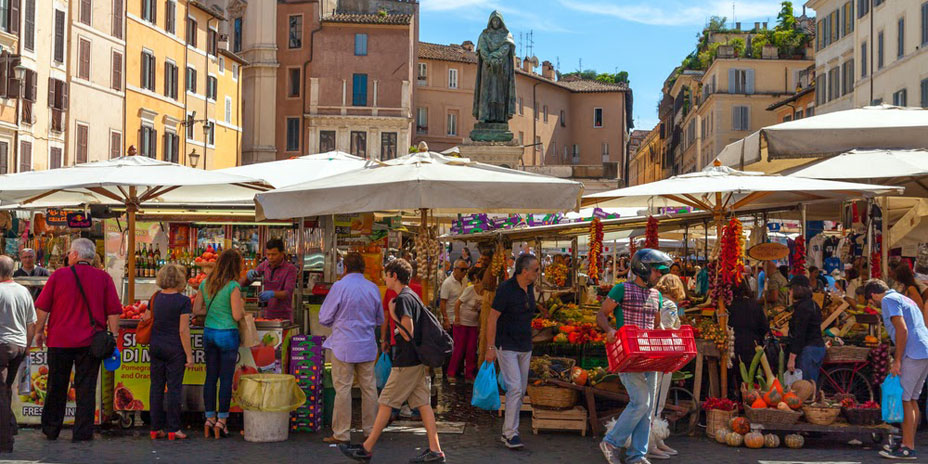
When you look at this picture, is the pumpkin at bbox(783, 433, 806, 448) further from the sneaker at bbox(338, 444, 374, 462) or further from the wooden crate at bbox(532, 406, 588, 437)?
the sneaker at bbox(338, 444, 374, 462)

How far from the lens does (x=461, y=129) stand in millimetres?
68312

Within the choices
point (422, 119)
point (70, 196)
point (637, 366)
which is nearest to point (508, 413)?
point (637, 366)

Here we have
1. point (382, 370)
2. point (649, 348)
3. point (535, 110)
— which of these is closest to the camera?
point (649, 348)

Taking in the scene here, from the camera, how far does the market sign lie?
60.8 feet

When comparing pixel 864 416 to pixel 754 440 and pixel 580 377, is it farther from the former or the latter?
pixel 580 377

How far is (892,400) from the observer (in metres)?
9.11

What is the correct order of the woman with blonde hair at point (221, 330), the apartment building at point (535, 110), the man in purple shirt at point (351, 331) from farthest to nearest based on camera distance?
1. the apartment building at point (535, 110)
2. the woman with blonde hair at point (221, 330)
3. the man in purple shirt at point (351, 331)

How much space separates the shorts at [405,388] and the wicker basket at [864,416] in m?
3.93

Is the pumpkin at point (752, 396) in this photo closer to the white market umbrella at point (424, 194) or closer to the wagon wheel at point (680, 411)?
the wagon wheel at point (680, 411)

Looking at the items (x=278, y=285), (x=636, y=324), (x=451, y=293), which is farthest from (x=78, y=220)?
(x=636, y=324)

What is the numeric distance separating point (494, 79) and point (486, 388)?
22.3 m

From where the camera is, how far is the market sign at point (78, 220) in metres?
18.5

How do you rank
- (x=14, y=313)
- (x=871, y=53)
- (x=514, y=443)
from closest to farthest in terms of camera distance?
(x=14, y=313), (x=514, y=443), (x=871, y=53)

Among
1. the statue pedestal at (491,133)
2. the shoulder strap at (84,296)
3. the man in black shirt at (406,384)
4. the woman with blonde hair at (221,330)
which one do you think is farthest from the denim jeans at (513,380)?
the statue pedestal at (491,133)
